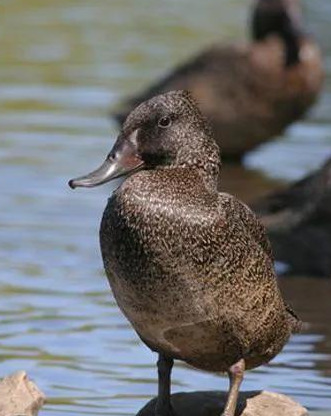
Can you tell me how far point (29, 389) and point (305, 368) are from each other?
2.32 metres

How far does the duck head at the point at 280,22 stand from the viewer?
50.9 feet

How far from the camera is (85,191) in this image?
13.2 meters

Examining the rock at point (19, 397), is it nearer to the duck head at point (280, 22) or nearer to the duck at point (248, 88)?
the duck at point (248, 88)

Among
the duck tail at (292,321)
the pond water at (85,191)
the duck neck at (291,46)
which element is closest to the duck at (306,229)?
the pond water at (85,191)

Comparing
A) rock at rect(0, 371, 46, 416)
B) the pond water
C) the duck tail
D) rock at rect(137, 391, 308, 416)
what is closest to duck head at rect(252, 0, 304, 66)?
the pond water

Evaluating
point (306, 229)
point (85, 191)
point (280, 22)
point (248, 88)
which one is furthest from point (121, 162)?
point (280, 22)

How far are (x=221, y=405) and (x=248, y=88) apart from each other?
7777 mm

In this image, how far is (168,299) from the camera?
6.83 m

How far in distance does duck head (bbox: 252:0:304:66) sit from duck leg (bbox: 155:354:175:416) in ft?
27.3

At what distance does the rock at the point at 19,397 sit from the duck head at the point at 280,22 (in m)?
8.66

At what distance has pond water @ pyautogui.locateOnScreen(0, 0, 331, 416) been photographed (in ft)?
28.9

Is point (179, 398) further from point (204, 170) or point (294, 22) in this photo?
point (294, 22)

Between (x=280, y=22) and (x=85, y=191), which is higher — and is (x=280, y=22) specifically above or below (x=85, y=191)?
above

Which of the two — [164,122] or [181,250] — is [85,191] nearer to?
[164,122]
